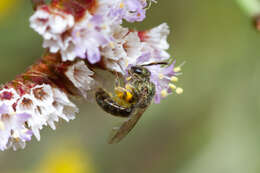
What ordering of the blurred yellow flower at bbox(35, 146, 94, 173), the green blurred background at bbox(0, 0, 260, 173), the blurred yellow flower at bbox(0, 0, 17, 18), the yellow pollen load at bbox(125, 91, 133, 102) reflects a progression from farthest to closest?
the blurred yellow flower at bbox(35, 146, 94, 173), the blurred yellow flower at bbox(0, 0, 17, 18), the green blurred background at bbox(0, 0, 260, 173), the yellow pollen load at bbox(125, 91, 133, 102)

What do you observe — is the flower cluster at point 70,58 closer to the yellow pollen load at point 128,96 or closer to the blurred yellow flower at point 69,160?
the yellow pollen load at point 128,96

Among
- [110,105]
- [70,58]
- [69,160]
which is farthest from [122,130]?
[69,160]

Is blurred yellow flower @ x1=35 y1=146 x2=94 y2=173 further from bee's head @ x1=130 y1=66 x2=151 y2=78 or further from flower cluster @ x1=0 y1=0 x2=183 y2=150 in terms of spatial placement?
bee's head @ x1=130 y1=66 x2=151 y2=78

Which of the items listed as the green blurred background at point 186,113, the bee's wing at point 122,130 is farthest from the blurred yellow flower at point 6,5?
the bee's wing at point 122,130

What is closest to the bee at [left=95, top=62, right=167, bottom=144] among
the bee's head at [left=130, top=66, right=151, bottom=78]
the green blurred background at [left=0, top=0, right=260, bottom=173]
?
the bee's head at [left=130, top=66, right=151, bottom=78]

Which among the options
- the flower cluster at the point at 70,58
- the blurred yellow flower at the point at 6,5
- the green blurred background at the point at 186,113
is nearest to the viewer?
the flower cluster at the point at 70,58

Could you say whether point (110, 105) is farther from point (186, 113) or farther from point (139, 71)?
point (186, 113)
